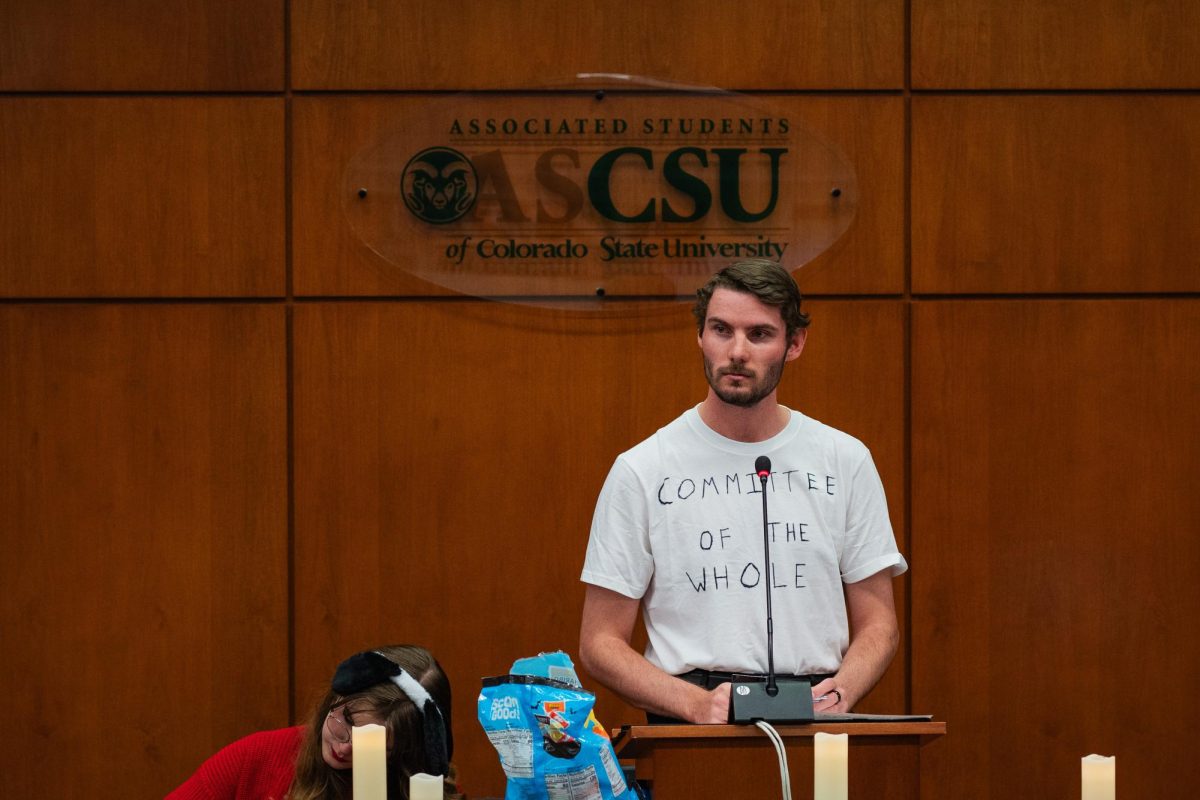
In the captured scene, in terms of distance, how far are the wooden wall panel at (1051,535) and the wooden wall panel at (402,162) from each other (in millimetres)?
243

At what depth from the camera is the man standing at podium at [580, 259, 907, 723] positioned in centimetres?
254

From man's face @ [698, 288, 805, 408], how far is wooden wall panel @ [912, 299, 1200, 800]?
4.30 ft

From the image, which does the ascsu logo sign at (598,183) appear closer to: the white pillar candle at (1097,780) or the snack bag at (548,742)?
the snack bag at (548,742)

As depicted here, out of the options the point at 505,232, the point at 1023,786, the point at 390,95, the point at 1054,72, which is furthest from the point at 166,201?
the point at 1023,786

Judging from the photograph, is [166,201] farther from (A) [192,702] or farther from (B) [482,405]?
(A) [192,702]

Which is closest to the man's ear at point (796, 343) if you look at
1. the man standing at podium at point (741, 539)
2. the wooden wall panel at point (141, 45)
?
the man standing at podium at point (741, 539)

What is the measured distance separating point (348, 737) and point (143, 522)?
1483 millimetres

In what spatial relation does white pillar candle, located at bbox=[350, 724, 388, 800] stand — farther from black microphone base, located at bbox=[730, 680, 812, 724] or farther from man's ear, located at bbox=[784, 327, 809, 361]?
man's ear, located at bbox=[784, 327, 809, 361]

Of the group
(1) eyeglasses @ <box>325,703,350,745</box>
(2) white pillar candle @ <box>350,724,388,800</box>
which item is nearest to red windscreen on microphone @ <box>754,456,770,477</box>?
(1) eyeglasses @ <box>325,703,350,745</box>

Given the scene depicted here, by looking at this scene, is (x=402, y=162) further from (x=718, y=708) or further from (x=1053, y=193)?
(x=718, y=708)

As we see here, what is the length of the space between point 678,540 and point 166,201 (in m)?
1.90

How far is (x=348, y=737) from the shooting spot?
252 centimetres

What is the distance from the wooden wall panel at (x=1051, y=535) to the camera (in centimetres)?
377

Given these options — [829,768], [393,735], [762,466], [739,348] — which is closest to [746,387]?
[739,348]
